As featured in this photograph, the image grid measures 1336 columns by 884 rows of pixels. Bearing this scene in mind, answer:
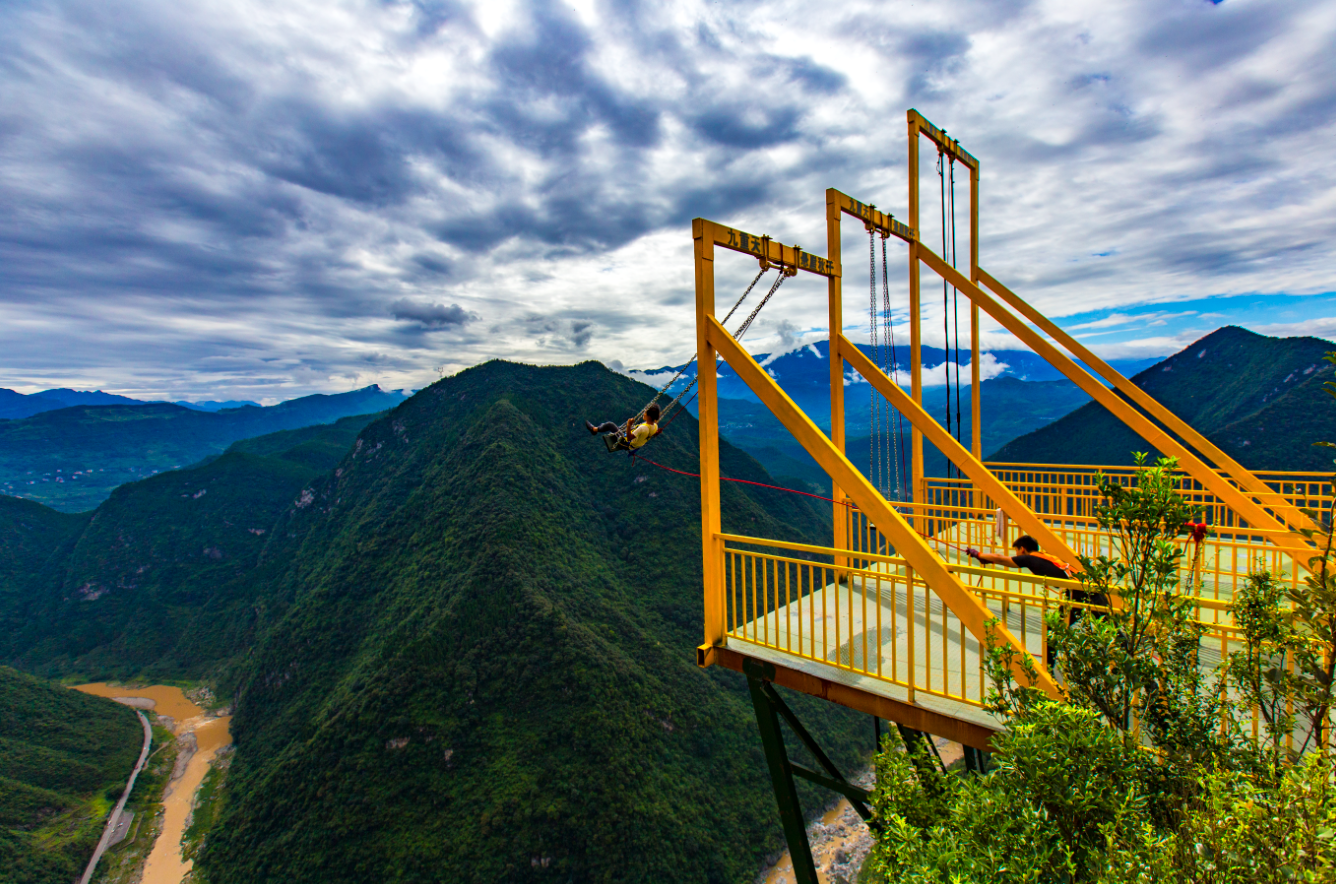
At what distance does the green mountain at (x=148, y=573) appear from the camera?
69438 millimetres

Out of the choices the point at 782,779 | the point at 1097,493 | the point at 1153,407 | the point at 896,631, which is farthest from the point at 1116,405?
the point at 782,779

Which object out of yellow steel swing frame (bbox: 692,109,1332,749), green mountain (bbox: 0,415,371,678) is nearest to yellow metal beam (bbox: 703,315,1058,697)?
yellow steel swing frame (bbox: 692,109,1332,749)

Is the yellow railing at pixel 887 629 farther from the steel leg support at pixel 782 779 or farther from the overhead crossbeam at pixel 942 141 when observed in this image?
the overhead crossbeam at pixel 942 141

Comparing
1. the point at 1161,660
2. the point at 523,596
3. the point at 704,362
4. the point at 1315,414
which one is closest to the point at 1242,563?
the point at 1161,660

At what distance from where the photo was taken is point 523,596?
1809 inches

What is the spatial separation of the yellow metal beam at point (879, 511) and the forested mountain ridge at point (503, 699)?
1507 inches

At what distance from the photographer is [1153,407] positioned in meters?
9.48

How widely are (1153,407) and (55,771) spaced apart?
7355 cm

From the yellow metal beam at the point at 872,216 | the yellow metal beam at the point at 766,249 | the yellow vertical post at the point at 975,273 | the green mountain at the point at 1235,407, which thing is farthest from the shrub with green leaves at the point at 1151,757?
the green mountain at the point at 1235,407

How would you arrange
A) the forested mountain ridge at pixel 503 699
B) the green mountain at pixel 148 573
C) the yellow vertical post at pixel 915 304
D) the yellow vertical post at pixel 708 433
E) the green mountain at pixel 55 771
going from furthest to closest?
1. the green mountain at pixel 148 573
2. the green mountain at pixel 55 771
3. the forested mountain ridge at pixel 503 699
4. the yellow vertical post at pixel 915 304
5. the yellow vertical post at pixel 708 433

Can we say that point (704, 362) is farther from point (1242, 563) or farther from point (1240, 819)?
point (1242, 563)

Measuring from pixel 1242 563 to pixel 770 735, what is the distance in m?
9.06

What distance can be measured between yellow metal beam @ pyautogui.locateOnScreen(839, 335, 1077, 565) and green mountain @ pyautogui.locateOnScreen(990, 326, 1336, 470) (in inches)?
2212

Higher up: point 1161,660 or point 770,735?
point 1161,660
